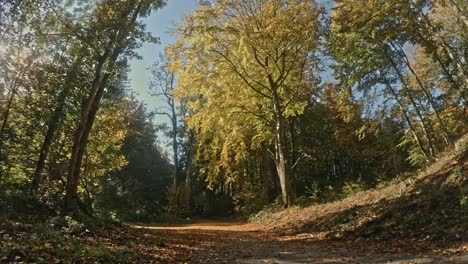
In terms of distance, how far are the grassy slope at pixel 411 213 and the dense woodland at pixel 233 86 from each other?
355 cm

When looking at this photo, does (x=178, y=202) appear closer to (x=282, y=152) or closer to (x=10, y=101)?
(x=282, y=152)

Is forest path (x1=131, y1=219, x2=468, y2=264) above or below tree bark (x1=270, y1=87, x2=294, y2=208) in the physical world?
below

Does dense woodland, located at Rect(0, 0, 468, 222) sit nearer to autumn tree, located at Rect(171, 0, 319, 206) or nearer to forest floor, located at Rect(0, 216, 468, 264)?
autumn tree, located at Rect(171, 0, 319, 206)

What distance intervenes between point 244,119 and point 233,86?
216cm

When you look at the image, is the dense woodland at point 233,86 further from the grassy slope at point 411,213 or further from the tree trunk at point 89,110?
the grassy slope at point 411,213

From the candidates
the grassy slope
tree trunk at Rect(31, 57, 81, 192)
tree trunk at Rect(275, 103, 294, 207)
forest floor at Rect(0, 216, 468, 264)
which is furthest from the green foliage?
forest floor at Rect(0, 216, 468, 264)

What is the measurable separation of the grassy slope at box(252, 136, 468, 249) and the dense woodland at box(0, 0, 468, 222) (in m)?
3.55

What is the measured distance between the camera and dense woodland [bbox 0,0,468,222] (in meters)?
11.9

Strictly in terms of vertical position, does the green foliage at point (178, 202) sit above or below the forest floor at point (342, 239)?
above

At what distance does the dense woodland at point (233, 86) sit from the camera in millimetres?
11875

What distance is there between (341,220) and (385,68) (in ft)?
40.4

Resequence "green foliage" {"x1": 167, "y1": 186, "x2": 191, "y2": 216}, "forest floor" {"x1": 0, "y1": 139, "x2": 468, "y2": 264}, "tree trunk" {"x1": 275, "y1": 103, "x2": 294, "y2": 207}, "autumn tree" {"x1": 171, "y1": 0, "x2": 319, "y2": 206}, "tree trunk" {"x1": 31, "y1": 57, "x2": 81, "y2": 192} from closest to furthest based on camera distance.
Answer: "forest floor" {"x1": 0, "y1": 139, "x2": 468, "y2": 264}
"tree trunk" {"x1": 31, "y1": 57, "x2": 81, "y2": 192}
"autumn tree" {"x1": 171, "y1": 0, "x2": 319, "y2": 206}
"tree trunk" {"x1": 275, "y1": 103, "x2": 294, "y2": 207}
"green foliage" {"x1": 167, "y1": 186, "x2": 191, "y2": 216}

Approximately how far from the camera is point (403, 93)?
2203 centimetres

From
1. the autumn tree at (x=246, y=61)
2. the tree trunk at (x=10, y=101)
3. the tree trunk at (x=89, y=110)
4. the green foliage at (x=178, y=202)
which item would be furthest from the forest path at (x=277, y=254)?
the green foliage at (x=178, y=202)
